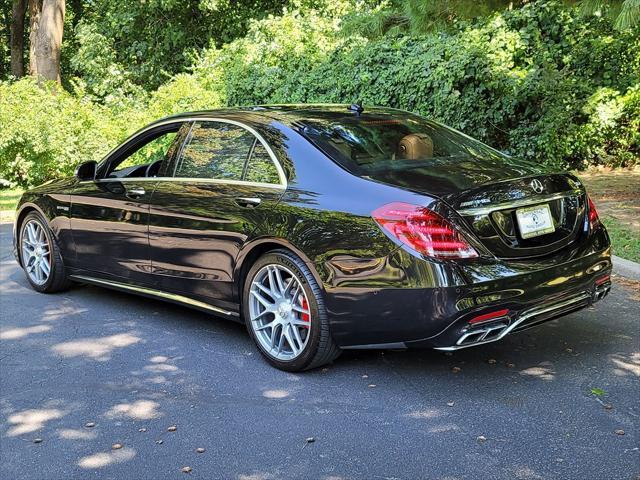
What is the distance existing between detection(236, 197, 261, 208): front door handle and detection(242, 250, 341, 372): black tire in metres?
0.33

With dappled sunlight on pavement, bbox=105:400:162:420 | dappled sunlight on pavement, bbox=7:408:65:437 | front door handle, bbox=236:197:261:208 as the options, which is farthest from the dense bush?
dappled sunlight on pavement, bbox=7:408:65:437

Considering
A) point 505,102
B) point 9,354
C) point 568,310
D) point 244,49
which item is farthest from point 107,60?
point 568,310

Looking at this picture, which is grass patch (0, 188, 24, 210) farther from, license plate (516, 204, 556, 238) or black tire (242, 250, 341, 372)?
license plate (516, 204, 556, 238)

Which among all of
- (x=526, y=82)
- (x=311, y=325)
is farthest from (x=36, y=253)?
(x=526, y=82)

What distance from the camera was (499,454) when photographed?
3.75 metres

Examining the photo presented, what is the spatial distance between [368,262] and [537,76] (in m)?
8.38

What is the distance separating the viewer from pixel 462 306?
4.23 metres

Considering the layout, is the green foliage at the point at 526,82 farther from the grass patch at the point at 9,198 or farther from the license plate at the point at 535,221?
the license plate at the point at 535,221

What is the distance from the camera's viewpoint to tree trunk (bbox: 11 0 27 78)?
31.0 meters

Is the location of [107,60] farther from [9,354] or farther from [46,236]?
[9,354]

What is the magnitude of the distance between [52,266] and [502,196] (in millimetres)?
4181

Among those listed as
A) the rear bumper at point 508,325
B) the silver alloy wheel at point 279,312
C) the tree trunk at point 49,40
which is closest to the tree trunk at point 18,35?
the tree trunk at point 49,40

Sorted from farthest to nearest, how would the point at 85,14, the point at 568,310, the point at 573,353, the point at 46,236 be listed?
1. the point at 85,14
2. the point at 46,236
3. the point at 573,353
4. the point at 568,310

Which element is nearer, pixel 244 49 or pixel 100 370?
pixel 100 370
